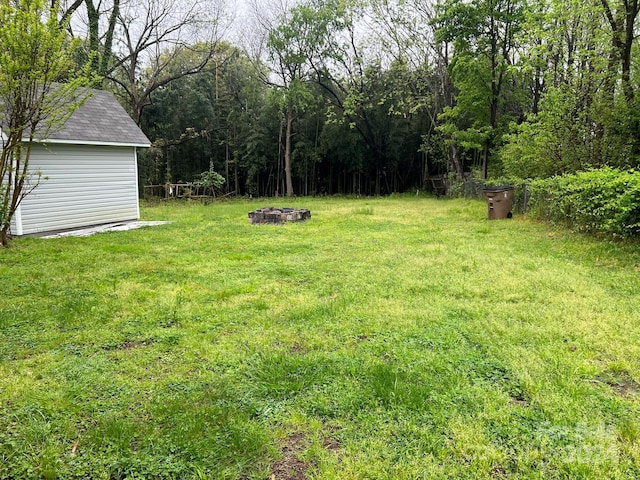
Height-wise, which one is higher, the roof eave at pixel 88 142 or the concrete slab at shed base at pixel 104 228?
the roof eave at pixel 88 142

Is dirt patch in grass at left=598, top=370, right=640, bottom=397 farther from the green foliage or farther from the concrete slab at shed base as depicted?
the green foliage

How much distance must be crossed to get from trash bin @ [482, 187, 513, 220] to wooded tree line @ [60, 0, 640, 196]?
4.76 feet

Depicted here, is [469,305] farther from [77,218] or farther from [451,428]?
[77,218]

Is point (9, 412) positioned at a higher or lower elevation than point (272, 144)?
lower

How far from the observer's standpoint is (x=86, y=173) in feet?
30.1

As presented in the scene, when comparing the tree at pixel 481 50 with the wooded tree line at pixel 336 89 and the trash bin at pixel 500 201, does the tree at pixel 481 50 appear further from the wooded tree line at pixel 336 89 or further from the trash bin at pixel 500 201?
the trash bin at pixel 500 201

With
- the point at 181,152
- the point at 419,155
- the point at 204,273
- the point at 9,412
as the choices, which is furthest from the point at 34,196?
the point at 419,155

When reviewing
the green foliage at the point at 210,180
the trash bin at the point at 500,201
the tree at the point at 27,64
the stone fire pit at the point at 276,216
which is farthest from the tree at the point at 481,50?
the tree at the point at 27,64

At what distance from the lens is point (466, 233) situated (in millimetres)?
8156

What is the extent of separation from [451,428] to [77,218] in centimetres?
936

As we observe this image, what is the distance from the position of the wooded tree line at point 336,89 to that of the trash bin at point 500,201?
1.45m

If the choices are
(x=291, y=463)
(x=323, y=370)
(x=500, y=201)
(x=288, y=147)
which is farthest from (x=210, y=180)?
(x=291, y=463)

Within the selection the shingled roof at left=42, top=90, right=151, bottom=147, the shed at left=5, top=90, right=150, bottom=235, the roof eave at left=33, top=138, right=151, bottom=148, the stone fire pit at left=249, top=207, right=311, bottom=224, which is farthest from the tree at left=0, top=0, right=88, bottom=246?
the stone fire pit at left=249, top=207, right=311, bottom=224

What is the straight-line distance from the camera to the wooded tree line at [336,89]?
15141 mm
